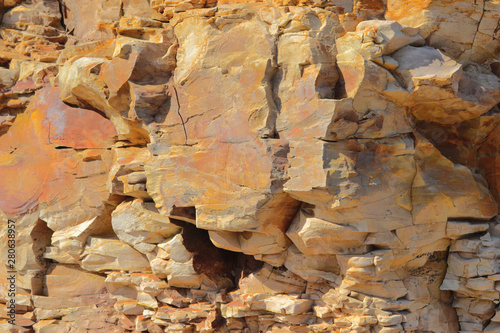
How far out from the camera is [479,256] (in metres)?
6.09

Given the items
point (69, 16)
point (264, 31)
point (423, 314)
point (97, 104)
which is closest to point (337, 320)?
point (423, 314)

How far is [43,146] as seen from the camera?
764 cm

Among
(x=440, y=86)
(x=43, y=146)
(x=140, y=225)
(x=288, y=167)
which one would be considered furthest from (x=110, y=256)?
(x=440, y=86)

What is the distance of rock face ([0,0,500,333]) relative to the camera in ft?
19.4

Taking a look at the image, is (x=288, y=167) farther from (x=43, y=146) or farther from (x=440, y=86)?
(x=43, y=146)

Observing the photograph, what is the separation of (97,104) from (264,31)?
239 centimetres

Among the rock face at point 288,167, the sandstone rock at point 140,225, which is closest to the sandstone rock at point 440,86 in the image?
the rock face at point 288,167

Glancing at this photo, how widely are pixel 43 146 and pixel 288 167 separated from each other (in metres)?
3.50

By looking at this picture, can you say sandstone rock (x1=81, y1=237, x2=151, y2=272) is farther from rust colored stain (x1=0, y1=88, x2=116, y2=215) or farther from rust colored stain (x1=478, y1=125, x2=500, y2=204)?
rust colored stain (x1=478, y1=125, x2=500, y2=204)

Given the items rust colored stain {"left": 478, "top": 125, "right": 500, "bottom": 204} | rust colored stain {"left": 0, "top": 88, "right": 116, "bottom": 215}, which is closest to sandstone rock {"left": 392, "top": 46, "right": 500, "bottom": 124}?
rust colored stain {"left": 478, "top": 125, "right": 500, "bottom": 204}

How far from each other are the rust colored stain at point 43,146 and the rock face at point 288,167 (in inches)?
1.9

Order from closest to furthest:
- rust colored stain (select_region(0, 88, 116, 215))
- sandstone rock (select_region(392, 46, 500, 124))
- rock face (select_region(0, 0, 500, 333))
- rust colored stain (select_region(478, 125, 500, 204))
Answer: sandstone rock (select_region(392, 46, 500, 124)), rock face (select_region(0, 0, 500, 333)), rust colored stain (select_region(478, 125, 500, 204)), rust colored stain (select_region(0, 88, 116, 215))

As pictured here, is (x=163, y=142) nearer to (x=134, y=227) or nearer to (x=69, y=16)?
(x=134, y=227)

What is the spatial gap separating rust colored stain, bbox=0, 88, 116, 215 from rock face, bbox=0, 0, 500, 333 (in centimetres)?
5
